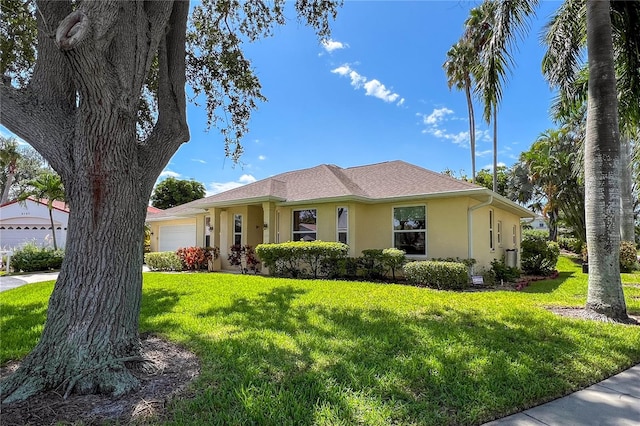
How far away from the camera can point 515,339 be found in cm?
507

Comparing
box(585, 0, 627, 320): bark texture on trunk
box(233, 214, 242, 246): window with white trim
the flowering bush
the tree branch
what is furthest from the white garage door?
box(585, 0, 627, 320): bark texture on trunk

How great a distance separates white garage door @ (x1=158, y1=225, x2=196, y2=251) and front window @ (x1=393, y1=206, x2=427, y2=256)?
12.4 m

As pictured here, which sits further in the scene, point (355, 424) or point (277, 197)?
point (277, 197)

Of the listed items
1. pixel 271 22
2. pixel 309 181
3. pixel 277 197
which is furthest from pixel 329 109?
Result: pixel 271 22

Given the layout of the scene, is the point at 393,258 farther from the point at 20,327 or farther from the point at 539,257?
the point at 20,327

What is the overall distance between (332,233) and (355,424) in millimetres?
10447

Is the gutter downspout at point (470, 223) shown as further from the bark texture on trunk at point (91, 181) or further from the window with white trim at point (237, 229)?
the bark texture on trunk at point (91, 181)

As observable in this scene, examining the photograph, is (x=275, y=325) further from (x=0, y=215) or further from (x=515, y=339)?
(x=0, y=215)

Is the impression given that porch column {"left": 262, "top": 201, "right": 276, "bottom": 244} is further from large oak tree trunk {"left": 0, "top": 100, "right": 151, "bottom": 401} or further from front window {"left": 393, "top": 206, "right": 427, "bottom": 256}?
large oak tree trunk {"left": 0, "top": 100, "right": 151, "bottom": 401}

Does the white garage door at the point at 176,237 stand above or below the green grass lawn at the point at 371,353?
above

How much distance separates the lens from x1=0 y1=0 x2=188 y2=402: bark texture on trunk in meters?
3.36

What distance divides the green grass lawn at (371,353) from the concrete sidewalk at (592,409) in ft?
0.34

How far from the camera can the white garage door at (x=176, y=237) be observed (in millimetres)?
19906

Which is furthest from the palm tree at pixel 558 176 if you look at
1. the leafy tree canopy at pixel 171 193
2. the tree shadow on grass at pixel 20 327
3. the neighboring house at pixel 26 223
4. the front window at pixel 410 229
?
the leafy tree canopy at pixel 171 193
